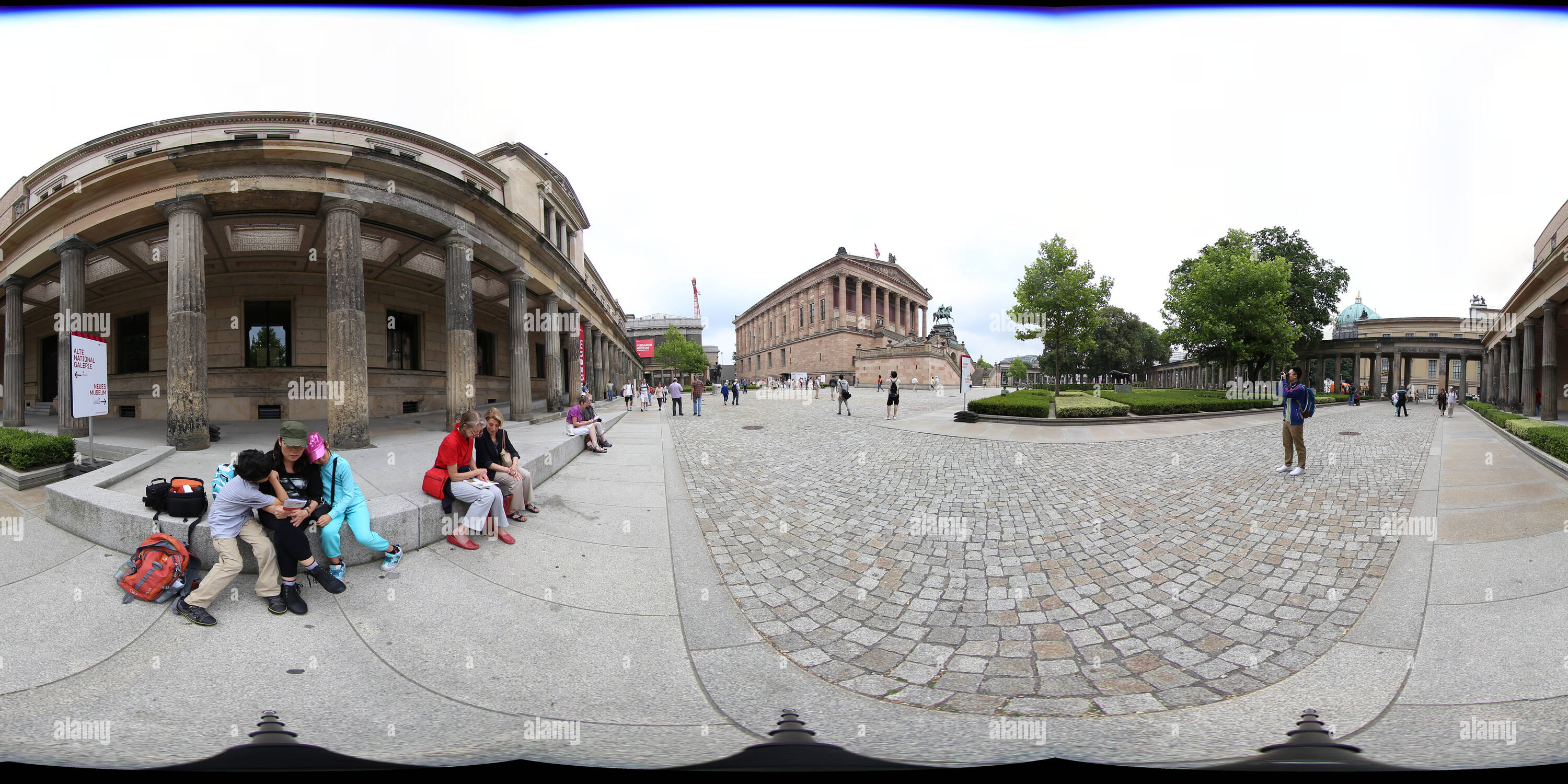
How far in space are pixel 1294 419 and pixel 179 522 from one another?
14.2 meters

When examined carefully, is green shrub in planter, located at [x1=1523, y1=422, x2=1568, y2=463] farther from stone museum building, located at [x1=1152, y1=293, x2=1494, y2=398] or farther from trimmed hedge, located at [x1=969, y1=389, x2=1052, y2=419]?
stone museum building, located at [x1=1152, y1=293, x2=1494, y2=398]

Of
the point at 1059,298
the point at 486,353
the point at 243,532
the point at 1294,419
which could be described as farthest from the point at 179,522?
the point at 1059,298

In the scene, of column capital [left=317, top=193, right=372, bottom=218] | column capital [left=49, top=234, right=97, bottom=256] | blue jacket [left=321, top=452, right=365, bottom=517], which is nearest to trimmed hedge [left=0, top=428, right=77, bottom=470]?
column capital [left=317, top=193, right=372, bottom=218]

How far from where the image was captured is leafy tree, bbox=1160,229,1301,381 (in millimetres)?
28047

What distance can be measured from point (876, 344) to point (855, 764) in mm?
65972

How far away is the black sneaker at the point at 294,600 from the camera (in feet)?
11.7

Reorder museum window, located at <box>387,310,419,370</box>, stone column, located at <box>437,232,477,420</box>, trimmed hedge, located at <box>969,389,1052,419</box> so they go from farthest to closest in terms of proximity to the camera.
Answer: museum window, located at <box>387,310,419,370</box> < trimmed hedge, located at <box>969,389,1052,419</box> < stone column, located at <box>437,232,477,420</box>

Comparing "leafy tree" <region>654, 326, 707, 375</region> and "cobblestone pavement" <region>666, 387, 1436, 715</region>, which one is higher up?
"leafy tree" <region>654, 326, 707, 375</region>

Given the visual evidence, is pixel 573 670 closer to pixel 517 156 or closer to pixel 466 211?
pixel 466 211

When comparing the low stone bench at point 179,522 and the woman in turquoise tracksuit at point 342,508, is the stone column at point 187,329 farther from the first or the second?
the woman in turquoise tracksuit at point 342,508

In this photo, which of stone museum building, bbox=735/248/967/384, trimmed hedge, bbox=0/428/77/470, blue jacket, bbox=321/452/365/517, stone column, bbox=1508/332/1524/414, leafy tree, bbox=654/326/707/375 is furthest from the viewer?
stone museum building, bbox=735/248/967/384

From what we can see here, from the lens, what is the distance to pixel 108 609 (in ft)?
11.7

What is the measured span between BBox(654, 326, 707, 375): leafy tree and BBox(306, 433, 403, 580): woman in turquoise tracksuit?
169 ft

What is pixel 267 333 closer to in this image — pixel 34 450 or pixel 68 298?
pixel 68 298
